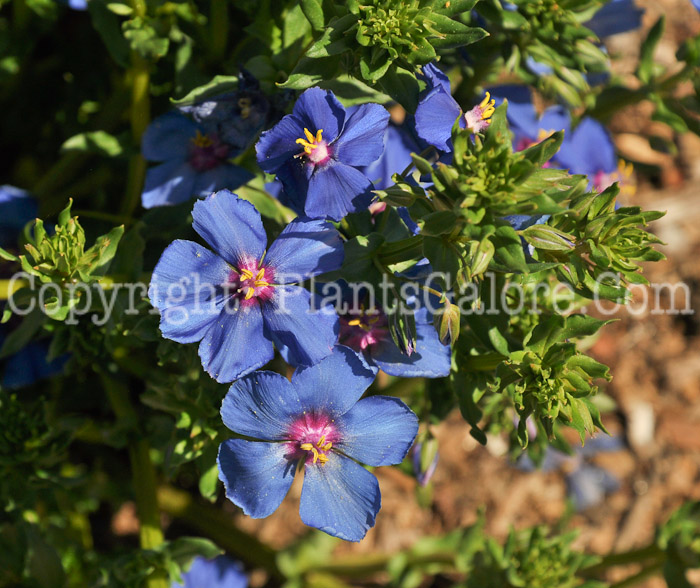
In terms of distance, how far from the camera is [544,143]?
5.84 feet

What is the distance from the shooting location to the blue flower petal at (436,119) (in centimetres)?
200

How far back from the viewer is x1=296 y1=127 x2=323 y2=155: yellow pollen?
204cm

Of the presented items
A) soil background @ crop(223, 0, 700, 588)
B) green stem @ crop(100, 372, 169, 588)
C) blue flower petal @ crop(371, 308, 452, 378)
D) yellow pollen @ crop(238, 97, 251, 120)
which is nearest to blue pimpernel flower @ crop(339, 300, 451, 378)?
blue flower petal @ crop(371, 308, 452, 378)

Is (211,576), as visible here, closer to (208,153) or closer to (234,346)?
(234,346)

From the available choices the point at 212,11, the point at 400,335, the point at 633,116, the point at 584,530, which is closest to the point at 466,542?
the point at 584,530

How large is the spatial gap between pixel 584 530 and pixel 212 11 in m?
3.17

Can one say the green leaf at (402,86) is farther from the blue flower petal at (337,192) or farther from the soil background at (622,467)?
the soil background at (622,467)

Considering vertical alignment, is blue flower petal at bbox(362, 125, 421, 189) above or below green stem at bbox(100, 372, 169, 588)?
above

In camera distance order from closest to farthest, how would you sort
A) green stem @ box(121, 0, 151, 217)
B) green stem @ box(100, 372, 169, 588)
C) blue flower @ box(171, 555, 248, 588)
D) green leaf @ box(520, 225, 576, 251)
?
green leaf @ box(520, 225, 576, 251) < green stem @ box(121, 0, 151, 217) < green stem @ box(100, 372, 169, 588) < blue flower @ box(171, 555, 248, 588)

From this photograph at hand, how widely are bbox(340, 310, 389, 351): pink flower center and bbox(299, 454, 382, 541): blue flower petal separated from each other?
0.35m

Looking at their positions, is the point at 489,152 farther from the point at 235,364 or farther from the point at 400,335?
the point at 235,364

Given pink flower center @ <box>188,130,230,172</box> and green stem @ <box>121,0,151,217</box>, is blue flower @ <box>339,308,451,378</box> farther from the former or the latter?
green stem @ <box>121,0,151,217</box>

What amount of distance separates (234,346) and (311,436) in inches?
13.3

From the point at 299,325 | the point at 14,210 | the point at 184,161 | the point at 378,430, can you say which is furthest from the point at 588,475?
the point at 14,210
